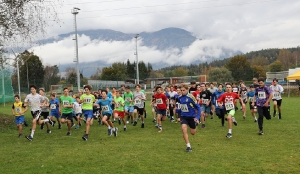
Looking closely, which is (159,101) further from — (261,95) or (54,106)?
(54,106)

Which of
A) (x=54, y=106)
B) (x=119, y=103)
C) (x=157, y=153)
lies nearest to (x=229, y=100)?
(x=157, y=153)

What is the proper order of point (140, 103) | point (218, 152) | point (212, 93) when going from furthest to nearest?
point (212, 93)
point (140, 103)
point (218, 152)

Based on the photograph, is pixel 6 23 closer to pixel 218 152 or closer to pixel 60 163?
pixel 60 163

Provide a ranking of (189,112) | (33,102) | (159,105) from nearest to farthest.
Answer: (189,112)
(33,102)
(159,105)

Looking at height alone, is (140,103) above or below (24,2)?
below

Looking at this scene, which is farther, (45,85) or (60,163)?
(45,85)

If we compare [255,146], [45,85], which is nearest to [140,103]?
[255,146]

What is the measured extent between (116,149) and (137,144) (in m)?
0.98

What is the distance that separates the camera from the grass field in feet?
23.0

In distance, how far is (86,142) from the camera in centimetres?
1083

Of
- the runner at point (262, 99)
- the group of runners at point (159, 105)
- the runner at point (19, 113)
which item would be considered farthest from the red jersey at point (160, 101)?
the runner at point (19, 113)

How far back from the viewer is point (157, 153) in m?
8.55

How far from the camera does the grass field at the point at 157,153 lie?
7.02 metres

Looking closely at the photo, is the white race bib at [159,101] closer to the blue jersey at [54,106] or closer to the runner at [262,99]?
the runner at [262,99]
